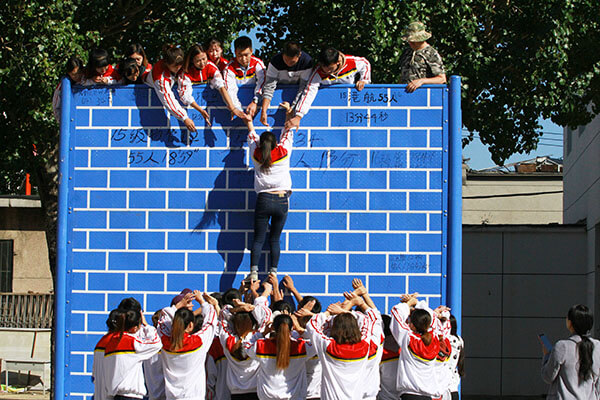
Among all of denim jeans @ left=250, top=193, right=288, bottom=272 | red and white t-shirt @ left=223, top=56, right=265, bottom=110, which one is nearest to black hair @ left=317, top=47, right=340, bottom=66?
red and white t-shirt @ left=223, top=56, right=265, bottom=110

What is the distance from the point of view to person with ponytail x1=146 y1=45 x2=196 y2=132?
341 inches

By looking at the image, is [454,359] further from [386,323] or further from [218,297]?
[218,297]

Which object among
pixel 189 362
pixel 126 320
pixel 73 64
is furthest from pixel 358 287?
pixel 73 64

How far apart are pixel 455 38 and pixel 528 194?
1797 centimetres

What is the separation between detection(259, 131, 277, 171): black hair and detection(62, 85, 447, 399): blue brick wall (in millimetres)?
337

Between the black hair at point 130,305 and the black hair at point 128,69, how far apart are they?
7.00 feet

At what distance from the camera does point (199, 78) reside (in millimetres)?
8883

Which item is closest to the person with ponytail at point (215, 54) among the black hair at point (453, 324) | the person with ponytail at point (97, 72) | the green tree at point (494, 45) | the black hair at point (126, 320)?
the person with ponytail at point (97, 72)

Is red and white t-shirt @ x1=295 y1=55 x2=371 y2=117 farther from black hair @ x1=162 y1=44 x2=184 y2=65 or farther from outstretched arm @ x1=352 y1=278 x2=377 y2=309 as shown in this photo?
outstretched arm @ x1=352 y1=278 x2=377 y2=309

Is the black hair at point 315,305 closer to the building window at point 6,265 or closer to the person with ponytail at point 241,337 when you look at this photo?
the person with ponytail at point 241,337

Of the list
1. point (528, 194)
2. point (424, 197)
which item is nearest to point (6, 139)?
point (424, 197)

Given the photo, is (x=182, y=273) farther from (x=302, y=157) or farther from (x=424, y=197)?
(x=424, y=197)

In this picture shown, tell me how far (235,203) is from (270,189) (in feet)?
1.48

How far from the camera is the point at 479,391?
1797 centimetres
